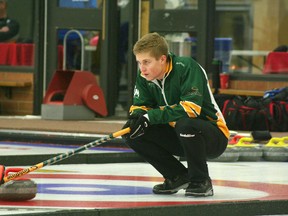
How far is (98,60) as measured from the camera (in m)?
13.3

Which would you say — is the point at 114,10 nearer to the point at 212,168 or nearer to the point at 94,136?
the point at 94,136

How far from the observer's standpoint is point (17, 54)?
13750mm

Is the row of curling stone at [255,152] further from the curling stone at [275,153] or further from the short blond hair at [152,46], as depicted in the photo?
the short blond hair at [152,46]

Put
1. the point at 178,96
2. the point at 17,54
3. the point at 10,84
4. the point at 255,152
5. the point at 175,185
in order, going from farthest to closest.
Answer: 1. the point at 17,54
2. the point at 10,84
3. the point at 255,152
4. the point at 175,185
5. the point at 178,96

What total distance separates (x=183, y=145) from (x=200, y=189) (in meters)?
0.27

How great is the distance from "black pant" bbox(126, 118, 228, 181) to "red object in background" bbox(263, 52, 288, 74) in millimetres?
6216

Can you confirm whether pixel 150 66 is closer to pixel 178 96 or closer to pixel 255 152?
pixel 178 96

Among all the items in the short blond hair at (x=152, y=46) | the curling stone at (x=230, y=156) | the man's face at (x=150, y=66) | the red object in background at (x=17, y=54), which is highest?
the short blond hair at (x=152, y=46)

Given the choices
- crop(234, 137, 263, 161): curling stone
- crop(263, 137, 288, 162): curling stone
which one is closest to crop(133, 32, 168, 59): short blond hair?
crop(234, 137, 263, 161): curling stone

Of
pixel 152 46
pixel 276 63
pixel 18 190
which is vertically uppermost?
pixel 152 46

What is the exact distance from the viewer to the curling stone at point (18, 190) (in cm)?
565

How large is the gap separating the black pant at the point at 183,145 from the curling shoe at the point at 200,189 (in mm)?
27

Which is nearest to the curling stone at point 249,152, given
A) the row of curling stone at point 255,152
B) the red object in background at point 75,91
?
the row of curling stone at point 255,152

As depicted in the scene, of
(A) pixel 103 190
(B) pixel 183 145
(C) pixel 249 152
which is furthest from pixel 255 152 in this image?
(B) pixel 183 145
